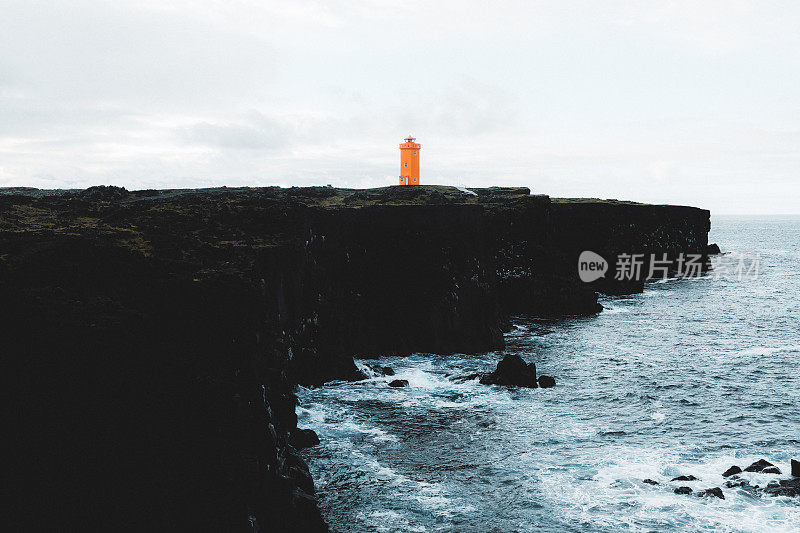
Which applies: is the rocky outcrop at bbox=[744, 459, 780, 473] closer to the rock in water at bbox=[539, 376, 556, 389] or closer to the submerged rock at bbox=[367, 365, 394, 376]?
the rock in water at bbox=[539, 376, 556, 389]

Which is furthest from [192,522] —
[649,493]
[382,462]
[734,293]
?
[734,293]

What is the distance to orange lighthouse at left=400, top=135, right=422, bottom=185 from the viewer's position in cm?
12694

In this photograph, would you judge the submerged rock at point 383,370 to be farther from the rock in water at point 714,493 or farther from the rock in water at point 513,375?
the rock in water at point 714,493

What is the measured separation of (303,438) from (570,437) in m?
16.1

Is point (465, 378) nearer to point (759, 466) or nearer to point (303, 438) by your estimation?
point (303, 438)

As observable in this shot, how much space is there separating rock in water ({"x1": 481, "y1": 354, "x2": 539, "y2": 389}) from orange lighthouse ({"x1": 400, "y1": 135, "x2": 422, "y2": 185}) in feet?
268

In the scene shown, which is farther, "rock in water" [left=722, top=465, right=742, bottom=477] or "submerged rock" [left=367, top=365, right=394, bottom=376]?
"submerged rock" [left=367, top=365, right=394, bottom=376]

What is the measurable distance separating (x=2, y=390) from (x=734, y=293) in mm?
104626

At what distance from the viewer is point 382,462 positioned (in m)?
35.5

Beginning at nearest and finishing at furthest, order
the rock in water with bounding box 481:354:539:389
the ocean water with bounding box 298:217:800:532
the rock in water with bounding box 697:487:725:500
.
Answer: the ocean water with bounding box 298:217:800:532, the rock in water with bounding box 697:487:725:500, the rock in water with bounding box 481:354:539:389

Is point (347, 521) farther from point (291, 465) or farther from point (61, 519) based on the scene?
point (61, 519)

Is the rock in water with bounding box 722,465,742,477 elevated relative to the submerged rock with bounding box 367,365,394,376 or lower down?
elevated

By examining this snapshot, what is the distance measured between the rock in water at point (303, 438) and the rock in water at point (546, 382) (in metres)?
20.4

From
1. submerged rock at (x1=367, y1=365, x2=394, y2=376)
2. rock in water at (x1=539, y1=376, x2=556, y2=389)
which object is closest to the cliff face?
submerged rock at (x1=367, y1=365, x2=394, y2=376)
